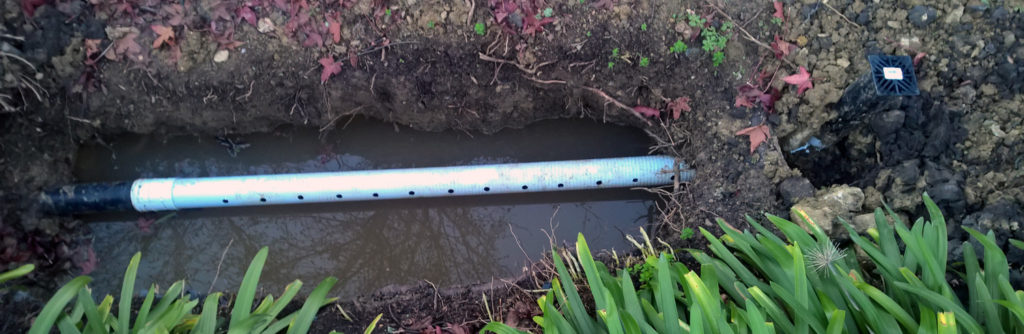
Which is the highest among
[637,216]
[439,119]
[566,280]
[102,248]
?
[439,119]

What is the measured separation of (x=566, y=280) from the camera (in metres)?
2.11

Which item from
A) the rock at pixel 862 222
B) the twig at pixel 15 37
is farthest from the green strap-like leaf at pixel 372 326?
the twig at pixel 15 37

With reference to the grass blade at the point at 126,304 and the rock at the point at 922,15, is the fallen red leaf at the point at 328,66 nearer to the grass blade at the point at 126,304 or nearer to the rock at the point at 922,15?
the grass blade at the point at 126,304

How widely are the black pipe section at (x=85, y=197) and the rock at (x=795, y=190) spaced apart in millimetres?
3257

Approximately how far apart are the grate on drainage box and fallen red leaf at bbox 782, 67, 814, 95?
26cm

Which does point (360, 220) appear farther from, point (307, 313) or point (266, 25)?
point (266, 25)

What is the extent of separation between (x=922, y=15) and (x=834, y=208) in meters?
1.05

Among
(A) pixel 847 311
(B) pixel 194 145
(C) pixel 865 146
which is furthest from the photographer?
(B) pixel 194 145

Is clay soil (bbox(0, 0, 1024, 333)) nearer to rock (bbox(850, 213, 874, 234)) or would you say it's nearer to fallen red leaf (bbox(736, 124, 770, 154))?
fallen red leaf (bbox(736, 124, 770, 154))

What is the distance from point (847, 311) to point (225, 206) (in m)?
2.99

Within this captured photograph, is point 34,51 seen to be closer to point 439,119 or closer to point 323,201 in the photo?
point 323,201

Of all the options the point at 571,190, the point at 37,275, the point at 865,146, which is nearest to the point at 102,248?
the point at 37,275


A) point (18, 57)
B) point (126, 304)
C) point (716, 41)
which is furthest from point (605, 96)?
point (18, 57)

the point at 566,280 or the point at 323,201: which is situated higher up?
the point at 323,201
